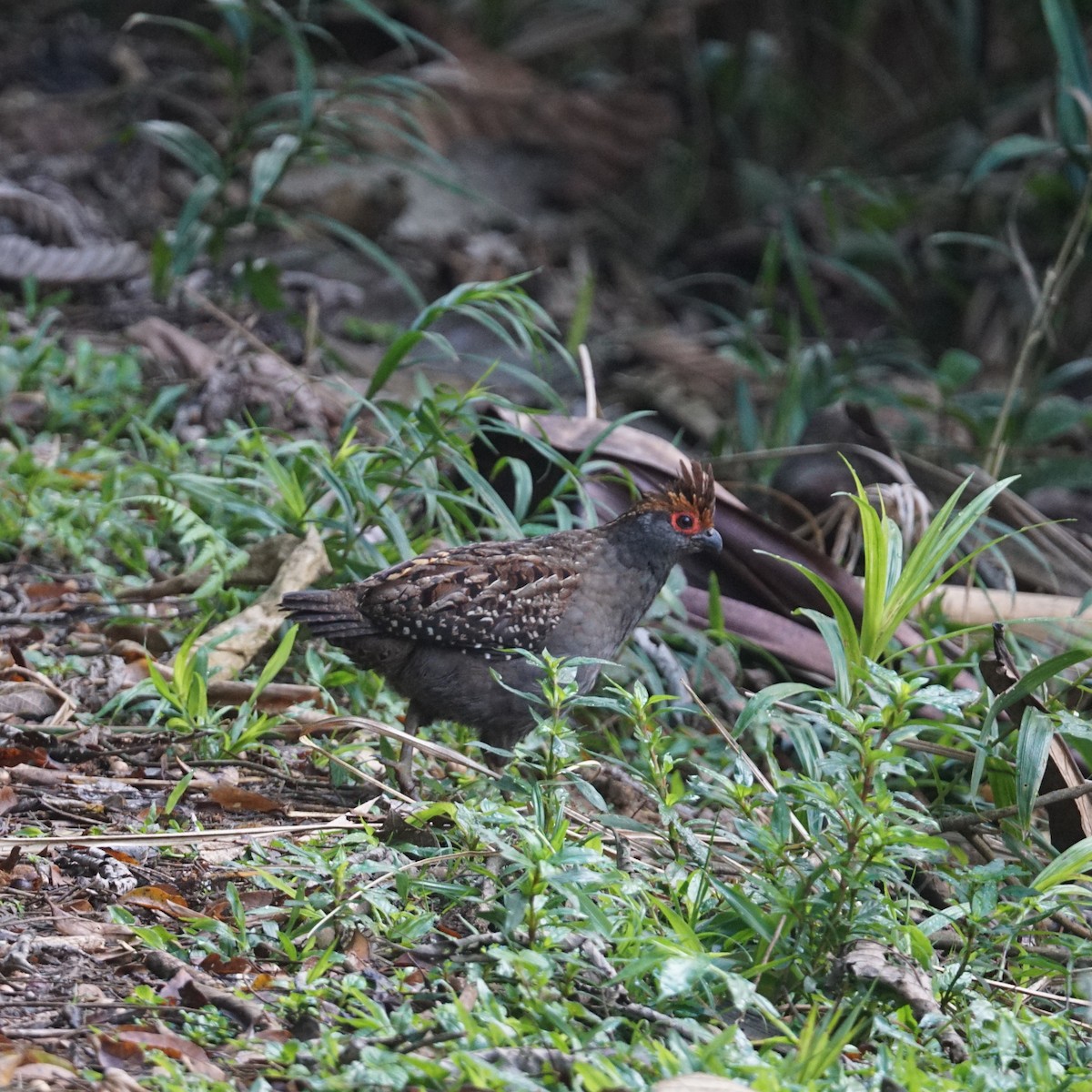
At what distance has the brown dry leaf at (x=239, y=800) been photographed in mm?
3770

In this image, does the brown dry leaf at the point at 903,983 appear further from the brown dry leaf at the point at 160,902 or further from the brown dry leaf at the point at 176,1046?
the brown dry leaf at the point at 160,902

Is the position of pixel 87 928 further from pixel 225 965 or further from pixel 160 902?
pixel 225 965

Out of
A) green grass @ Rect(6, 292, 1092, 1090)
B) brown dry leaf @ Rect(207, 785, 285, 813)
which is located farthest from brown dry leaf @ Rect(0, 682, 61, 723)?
brown dry leaf @ Rect(207, 785, 285, 813)

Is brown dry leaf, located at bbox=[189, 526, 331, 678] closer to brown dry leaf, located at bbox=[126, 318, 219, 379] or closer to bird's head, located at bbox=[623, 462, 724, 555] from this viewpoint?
bird's head, located at bbox=[623, 462, 724, 555]

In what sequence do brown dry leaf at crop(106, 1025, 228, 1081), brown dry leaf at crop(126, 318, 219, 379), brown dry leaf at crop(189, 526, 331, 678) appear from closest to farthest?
brown dry leaf at crop(106, 1025, 228, 1081), brown dry leaf at crop(189, 526, 331, 678), brown dry leaf at crop(126, 318, 219, 379)

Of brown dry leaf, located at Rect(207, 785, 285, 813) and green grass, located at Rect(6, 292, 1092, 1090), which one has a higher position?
green grass, located at Rect(6, 292, 1092, 1090)

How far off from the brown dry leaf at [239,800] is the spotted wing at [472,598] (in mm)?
600

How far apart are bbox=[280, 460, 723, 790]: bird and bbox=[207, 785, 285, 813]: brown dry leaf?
365 millimetres

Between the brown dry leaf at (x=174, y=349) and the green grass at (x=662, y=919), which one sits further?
the brown dry leaf at (x=174, y=349)

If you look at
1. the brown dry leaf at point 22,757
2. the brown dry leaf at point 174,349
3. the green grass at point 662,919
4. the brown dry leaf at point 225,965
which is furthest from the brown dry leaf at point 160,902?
the brown dry leaf at point 174,349

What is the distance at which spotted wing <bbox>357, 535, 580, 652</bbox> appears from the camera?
405cm

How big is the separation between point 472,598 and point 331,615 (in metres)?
0.40

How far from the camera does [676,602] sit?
16.3 feet

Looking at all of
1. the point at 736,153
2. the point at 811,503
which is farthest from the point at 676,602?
the point at 736,153
